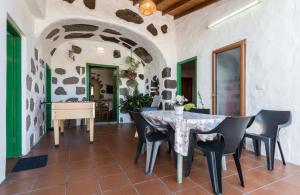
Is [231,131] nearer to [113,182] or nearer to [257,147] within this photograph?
[113,182]

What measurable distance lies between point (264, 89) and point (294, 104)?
1.48ft

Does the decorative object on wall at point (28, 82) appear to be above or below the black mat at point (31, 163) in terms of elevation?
above

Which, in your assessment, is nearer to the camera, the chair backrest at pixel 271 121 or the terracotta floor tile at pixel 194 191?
the terracotta floor tile at pixel 194 191

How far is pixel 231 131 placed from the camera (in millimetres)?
1550

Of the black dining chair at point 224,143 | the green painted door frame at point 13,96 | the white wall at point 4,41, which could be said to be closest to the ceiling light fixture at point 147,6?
the white wall at point 4,41

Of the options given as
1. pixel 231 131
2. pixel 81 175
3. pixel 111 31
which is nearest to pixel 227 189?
pixel 231 131

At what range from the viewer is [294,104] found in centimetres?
230

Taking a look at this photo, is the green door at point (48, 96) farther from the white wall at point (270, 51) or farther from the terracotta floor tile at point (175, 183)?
the white wall at point (270, 51)

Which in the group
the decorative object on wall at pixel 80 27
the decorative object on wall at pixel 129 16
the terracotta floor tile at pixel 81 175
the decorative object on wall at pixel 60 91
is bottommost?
the terracotta floor tile at pixel 81 175

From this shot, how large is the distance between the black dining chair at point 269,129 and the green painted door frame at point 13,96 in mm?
3373

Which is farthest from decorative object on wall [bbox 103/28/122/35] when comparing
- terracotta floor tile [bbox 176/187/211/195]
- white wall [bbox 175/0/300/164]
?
terracotta floor tile [bbox 176/187/211/195]

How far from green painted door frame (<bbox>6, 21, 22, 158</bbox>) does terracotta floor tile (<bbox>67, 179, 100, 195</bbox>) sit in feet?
4.78

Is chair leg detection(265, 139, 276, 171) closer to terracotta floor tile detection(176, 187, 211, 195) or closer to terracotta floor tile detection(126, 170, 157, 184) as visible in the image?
terracotta floor tile detection(176, 187, 211, 195)

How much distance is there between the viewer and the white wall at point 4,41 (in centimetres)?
179
